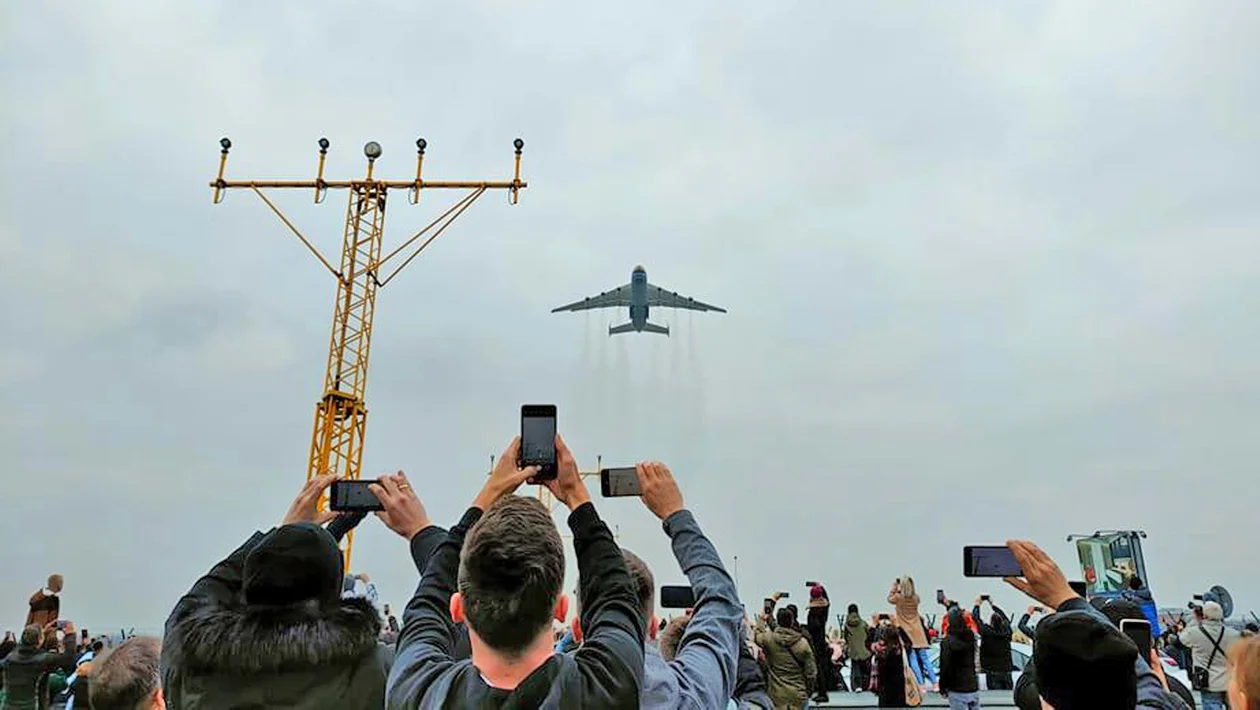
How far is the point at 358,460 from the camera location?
2758cm

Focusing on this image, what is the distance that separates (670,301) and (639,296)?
3.38 meters

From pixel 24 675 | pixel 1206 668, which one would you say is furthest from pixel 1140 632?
pixel 24 675

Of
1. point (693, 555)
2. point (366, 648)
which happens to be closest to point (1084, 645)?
point (693, 555)

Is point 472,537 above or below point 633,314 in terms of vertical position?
below

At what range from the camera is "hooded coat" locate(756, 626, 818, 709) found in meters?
10.9

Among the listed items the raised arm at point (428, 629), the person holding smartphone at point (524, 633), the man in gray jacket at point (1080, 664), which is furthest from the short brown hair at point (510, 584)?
the man in gray jacket at point (1080, 664)

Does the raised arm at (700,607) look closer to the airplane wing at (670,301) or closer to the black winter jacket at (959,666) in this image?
the black winter jacket at (959,666)

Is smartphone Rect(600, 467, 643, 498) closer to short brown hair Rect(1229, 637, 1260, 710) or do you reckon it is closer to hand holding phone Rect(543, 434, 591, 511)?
hand holding phone Rect(543, 434, 591, 511)

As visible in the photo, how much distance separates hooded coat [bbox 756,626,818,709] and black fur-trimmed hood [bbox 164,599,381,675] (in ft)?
28.6

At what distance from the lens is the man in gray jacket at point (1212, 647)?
417 inches

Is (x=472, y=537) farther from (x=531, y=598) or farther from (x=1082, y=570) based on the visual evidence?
(x=1082, y=570)

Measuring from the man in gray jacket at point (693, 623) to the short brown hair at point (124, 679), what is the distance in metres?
2.29

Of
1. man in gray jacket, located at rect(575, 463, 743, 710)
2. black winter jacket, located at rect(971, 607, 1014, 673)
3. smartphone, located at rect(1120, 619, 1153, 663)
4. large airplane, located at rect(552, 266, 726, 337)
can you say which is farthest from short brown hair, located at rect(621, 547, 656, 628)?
large airplane, located at rect(552, 266, 726, 337)

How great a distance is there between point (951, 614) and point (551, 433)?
1108 cm
